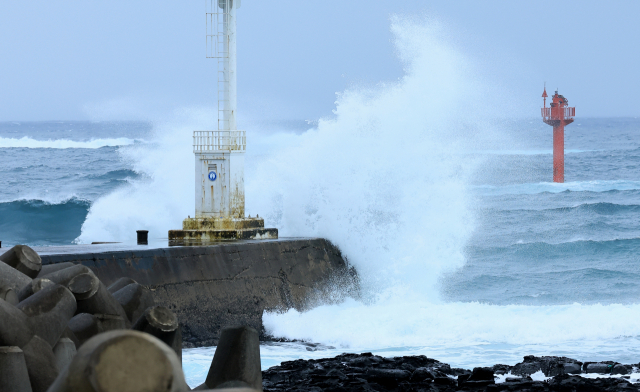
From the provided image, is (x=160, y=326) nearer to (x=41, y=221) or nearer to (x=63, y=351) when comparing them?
(x=63, y=351)

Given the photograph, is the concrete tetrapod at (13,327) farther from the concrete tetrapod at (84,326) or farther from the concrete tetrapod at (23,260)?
the concrete tetrapod at (23,260)

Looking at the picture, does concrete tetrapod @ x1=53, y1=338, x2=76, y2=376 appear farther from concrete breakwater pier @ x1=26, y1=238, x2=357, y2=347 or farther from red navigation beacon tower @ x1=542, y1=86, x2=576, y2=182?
red navigation beacon tower @ x1=542, y1=86, x2=576, y2=182

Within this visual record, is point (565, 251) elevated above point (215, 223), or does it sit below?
below

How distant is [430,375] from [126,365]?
530cm

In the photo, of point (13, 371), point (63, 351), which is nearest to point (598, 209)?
point (63, 351)

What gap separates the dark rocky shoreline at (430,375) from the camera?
21.6 ft

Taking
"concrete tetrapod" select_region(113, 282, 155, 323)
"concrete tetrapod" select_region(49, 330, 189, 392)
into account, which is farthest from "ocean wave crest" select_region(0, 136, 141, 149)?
"concrete tetrapod" select_region(49, 330, 189, 392)

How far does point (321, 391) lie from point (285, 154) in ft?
29.3

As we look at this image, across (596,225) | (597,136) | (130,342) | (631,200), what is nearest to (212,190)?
(130,342)

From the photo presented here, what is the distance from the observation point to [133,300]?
5328mm

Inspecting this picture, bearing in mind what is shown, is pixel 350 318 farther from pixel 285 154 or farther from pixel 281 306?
pixel 285 154

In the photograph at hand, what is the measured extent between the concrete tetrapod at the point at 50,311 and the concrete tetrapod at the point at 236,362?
103cm

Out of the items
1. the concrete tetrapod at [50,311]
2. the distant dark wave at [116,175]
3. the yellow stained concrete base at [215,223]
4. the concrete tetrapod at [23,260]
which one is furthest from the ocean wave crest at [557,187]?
the concrete tetrapod at [50,311]

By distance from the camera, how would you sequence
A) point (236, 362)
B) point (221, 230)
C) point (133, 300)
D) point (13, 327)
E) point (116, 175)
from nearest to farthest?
1. point (236, 362)
2. point (13, 327)
3. point (133, 300)
4. point (221, 230)
5. point (116, 175)
